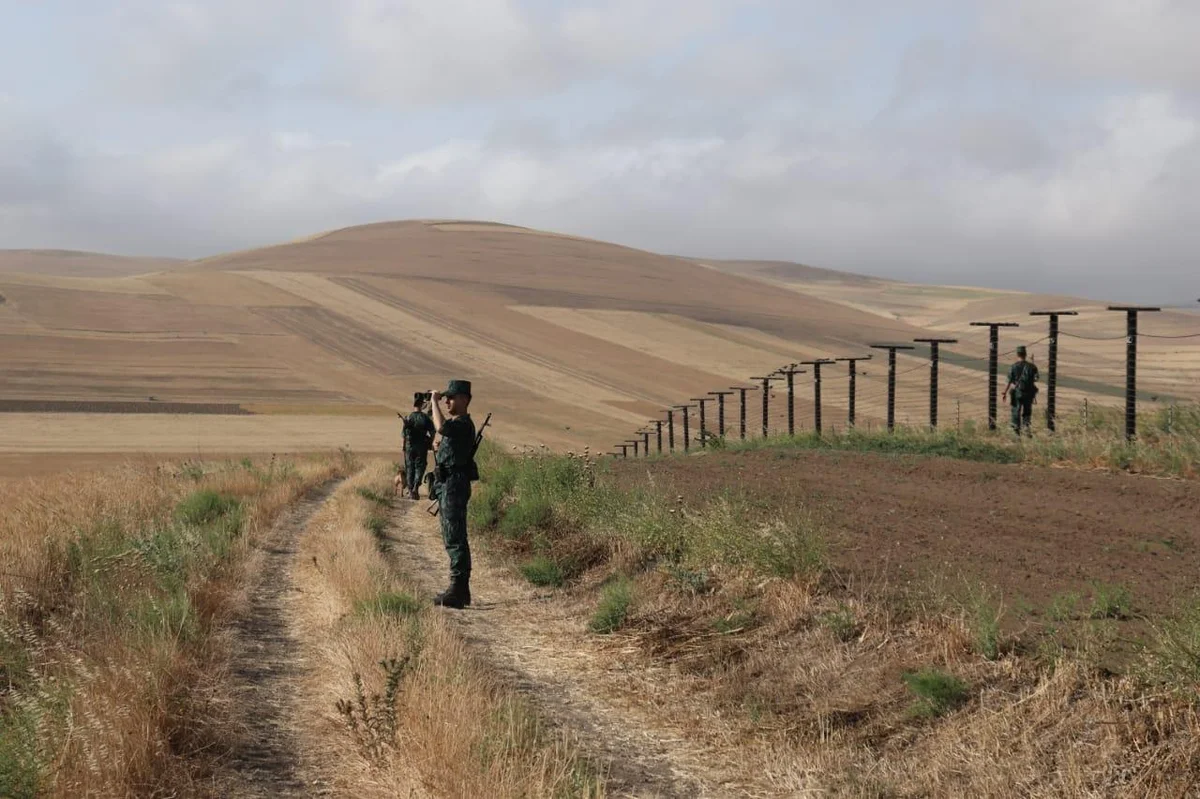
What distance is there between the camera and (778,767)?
6.57 meters

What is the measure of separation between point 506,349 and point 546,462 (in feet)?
216

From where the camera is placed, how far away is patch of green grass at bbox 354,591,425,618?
30.5ft

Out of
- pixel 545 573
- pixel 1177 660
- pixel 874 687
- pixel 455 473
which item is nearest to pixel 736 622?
pixel 874 687

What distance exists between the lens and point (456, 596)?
1142 centimetres

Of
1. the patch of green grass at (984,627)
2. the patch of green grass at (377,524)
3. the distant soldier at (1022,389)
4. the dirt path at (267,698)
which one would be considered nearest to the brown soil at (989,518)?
the patch of green grass at (984,627)

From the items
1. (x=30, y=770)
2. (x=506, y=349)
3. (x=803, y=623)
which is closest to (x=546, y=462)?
(x=803, y=623)

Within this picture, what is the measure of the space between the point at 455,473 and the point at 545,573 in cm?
165

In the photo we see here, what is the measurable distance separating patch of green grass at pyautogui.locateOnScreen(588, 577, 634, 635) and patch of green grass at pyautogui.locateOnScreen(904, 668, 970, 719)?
3783 mm

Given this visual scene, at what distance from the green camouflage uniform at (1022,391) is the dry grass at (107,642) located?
1456 centimetres

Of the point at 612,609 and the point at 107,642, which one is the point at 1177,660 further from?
the point at 107,642

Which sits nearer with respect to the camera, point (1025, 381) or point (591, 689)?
point (591, 689)

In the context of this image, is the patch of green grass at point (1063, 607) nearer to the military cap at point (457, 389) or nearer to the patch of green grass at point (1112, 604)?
the patch of green grass at point (1112, 604)

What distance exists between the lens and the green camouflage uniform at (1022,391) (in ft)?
77.2

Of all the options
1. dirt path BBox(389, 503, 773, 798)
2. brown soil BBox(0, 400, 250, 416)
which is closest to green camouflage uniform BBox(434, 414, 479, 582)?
dirt path BBox(389, 503, 773, 798)
